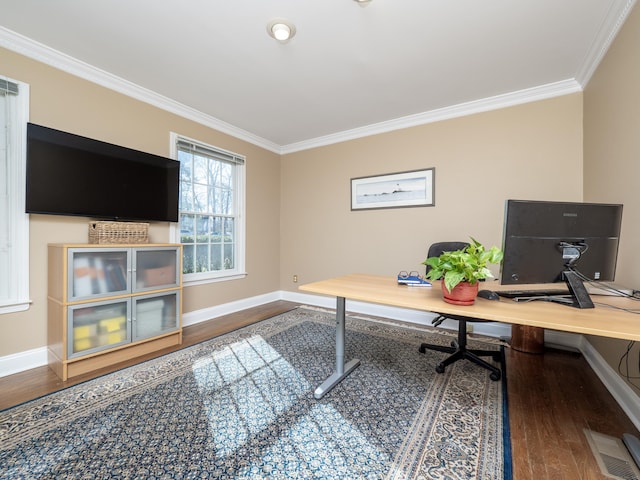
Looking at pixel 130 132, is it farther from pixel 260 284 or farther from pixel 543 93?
pixel 543 93

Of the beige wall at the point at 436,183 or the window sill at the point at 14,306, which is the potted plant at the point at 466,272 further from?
the window sill at the point at 14,306

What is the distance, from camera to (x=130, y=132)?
2.64m

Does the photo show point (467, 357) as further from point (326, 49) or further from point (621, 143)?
point (326, 49)

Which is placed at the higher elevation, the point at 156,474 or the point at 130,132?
the point at 130,132

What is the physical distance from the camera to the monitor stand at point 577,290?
128cm

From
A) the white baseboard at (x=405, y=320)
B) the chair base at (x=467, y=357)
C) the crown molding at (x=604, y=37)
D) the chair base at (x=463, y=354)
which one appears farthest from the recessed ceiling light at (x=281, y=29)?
the white baseboard at (x=405, y=320)

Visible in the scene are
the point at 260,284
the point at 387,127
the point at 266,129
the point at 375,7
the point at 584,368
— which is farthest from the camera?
the point at 260,284

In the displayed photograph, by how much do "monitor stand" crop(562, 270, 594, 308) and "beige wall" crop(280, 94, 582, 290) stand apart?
1.60m

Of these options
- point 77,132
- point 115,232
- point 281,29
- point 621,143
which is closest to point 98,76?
point 77,132

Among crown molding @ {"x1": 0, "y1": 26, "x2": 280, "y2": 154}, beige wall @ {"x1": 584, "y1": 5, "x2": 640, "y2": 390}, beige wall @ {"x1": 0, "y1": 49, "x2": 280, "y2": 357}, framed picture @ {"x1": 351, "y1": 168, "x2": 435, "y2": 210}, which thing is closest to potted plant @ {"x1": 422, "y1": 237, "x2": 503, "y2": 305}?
beige wall @ {"x1": 584, "y1": 5, "x2": 640, "y2": 390}

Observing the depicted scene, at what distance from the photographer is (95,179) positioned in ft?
7.61

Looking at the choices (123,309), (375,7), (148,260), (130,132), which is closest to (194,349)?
(123,309)

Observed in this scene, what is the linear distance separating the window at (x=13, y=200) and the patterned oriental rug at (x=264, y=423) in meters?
0.91

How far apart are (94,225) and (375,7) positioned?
2.78 m
